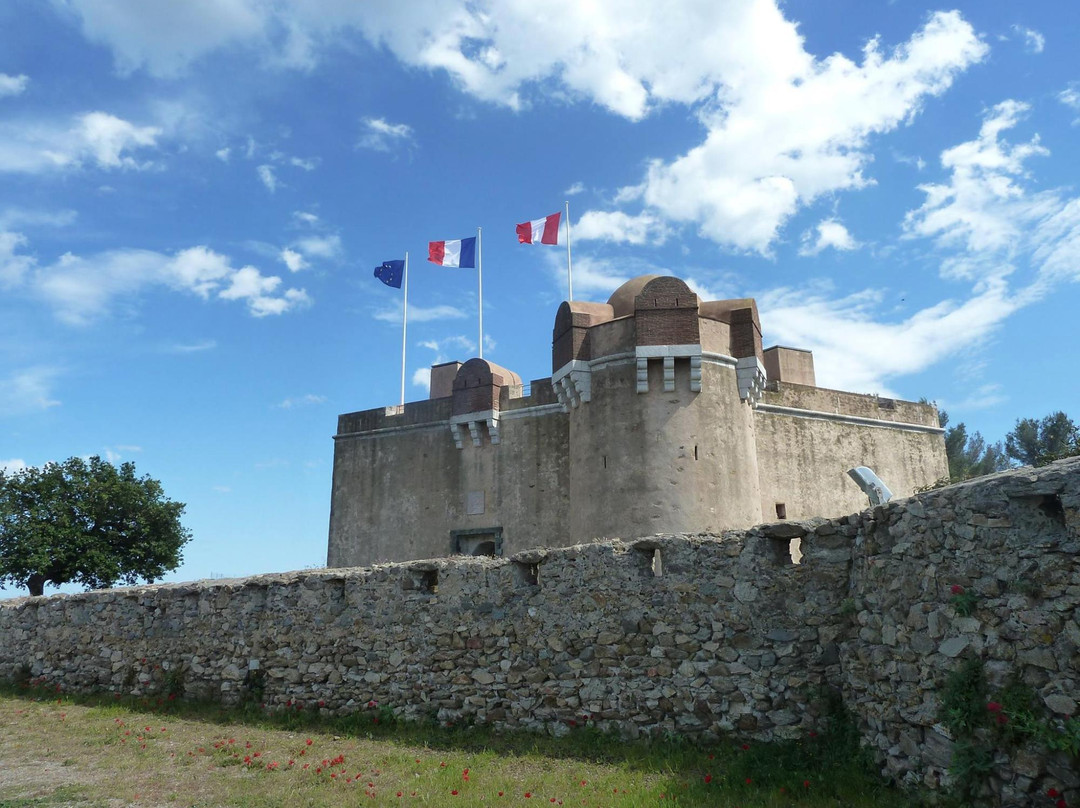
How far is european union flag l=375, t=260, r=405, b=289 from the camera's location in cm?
2816

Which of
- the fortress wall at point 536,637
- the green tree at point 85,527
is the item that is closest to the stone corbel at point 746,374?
the fortress wall at point 536,637

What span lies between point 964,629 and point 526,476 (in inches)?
658

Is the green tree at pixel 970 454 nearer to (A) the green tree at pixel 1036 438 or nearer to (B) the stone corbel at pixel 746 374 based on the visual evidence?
(A) the green tree at pixel 1036 438

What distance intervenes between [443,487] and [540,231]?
8.48 meters

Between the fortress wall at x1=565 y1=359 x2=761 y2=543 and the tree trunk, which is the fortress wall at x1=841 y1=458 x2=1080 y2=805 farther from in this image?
the tree trunk

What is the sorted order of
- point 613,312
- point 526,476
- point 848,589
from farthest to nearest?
point 526,476
point 613,312
point 848,589

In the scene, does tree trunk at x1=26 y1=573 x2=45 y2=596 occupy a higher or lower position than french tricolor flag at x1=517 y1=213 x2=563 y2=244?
lower

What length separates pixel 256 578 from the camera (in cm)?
1191

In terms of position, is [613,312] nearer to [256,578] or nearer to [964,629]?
[256,578]

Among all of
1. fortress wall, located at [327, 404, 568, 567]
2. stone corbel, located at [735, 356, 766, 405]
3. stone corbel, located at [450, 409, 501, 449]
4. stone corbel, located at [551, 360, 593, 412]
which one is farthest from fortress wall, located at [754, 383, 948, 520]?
stone corbel, located at [450, 409, 501, 449]

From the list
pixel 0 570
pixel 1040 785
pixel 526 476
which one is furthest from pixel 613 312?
pixel 0 570

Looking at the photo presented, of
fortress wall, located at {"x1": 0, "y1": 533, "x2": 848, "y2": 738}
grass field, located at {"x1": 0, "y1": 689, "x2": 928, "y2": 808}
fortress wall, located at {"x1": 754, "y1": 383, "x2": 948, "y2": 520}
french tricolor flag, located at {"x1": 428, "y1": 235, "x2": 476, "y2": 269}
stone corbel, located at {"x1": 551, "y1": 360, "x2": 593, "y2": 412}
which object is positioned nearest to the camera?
grass field, located at {"x1": 0, "y1": 689, "x2": 928, "y2": 808}

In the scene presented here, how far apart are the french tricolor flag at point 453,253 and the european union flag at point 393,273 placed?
2.18 m

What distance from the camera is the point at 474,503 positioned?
75.3ft
